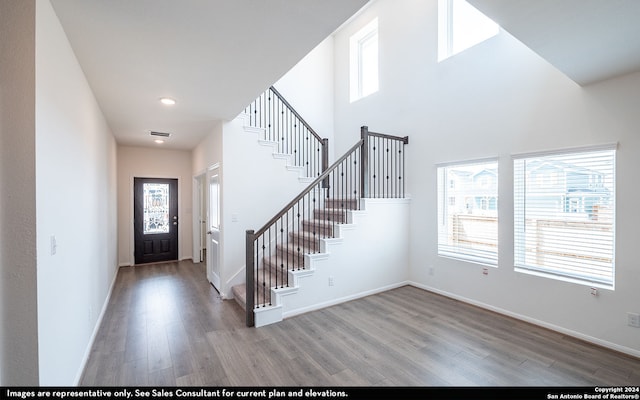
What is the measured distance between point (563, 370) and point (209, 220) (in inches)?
209

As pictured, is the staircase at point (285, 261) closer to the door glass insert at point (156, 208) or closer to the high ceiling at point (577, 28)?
the high ceiling at point (577, 28)

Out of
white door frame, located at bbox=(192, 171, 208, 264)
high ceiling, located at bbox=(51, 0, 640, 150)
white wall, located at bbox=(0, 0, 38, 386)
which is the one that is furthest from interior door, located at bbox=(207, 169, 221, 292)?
white wall, located at bbox=(0, 0, 38, 386)

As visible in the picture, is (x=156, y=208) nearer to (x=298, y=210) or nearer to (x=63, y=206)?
(x=298, y=210)

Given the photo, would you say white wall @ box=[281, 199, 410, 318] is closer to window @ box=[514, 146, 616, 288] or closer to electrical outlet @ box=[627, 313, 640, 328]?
window @ box=[514, 146, 616, 288]

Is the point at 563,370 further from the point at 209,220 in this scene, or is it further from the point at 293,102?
the point at 293,102

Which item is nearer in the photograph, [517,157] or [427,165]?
[517,157]

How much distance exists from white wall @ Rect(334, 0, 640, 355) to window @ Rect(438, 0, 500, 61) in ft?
0.41

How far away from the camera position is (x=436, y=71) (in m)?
4.34

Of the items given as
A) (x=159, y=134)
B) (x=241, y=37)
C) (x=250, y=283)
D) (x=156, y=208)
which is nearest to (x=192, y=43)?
(x=241, y=37)

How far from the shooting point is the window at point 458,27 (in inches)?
154

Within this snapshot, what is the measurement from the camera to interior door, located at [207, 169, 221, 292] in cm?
461

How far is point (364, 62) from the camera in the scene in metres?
6.08

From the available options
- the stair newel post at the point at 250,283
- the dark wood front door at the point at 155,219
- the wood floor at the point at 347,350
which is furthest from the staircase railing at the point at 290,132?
the dark wood front door at the point at 155,219
